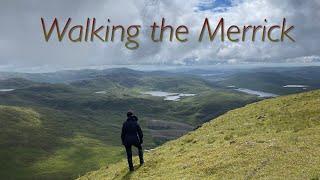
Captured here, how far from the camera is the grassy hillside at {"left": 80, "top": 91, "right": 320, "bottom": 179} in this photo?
2290cm

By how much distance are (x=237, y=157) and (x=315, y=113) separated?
1547 cm

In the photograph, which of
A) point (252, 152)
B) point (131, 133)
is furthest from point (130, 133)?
point (252, 152)

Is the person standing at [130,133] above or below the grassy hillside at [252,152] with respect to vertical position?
above

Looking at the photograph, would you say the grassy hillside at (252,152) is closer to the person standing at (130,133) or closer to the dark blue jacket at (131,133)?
the person standing at (130,133)

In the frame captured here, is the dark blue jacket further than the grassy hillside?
Yes

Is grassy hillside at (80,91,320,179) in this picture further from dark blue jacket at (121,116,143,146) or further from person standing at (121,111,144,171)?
dark blue jacket at (121,116,143,146)

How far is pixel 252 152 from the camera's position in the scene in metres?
26.8

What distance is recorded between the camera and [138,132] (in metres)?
29.7

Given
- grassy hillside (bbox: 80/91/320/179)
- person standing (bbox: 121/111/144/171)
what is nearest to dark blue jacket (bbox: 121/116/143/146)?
person standing (bbox: 121/111/144/171)

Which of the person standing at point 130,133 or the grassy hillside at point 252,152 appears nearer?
the grassy hillside at point 252,152

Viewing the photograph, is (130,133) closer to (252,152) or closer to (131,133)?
(131,133)

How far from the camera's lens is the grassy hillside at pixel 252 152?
22895 millimetres

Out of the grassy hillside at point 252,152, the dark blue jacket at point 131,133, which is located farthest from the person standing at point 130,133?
the grassy hillside at point 252,152

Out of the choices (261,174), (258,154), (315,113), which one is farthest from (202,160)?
(315,113)
